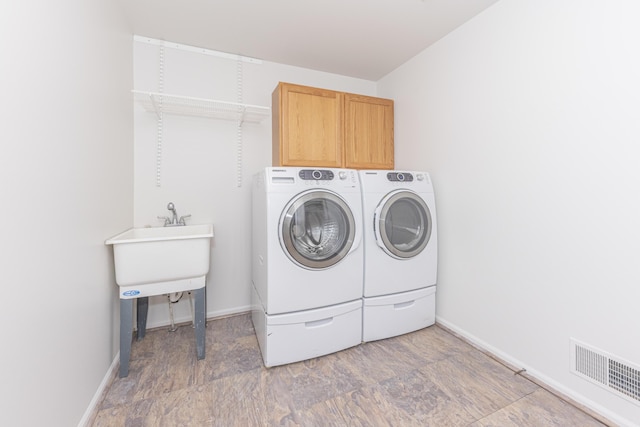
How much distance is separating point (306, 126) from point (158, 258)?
149 centimetres

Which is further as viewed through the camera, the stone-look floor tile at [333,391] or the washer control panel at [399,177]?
the washer control panel at [399,177]

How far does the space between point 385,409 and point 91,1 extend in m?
2.54

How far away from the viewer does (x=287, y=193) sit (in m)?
1.71

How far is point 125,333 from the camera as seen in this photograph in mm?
1618

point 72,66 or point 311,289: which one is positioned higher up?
point 72,66

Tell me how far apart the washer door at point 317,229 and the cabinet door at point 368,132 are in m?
0.77

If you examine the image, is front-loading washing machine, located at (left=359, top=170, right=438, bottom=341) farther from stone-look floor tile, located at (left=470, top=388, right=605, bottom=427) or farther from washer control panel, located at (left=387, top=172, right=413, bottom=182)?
stone-look floor tile, located at (left=470, top=388, right=605, bottom=427)

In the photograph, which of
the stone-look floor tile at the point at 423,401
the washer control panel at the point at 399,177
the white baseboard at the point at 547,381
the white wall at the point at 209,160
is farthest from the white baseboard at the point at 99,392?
the white baseboard at the point at 547,381

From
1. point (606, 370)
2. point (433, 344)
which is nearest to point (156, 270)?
point (433, 344)

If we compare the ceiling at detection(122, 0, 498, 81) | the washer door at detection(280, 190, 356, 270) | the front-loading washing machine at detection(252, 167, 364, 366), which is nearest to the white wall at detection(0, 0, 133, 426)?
the ceiling at detection(122, 0, 498, 81)

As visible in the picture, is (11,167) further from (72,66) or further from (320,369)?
(320,369)

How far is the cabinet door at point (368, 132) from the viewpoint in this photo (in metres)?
2.48

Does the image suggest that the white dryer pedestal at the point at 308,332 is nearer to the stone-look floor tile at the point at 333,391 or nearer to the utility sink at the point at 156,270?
the stone-look floor tile at the point at 333,391

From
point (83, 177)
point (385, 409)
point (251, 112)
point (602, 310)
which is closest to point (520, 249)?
point (602, 310)
